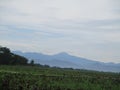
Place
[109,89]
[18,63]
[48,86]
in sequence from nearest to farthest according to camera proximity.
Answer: [48,86] → [109,89] → [18,63]

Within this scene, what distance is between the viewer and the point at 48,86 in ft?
85.6

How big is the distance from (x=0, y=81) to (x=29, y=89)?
2.87 meters

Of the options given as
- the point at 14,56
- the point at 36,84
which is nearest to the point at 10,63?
the point at 14,56

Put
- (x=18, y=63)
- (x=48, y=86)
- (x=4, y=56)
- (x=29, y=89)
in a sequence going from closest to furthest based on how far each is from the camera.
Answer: (x=29, y=89), (x=48, y=86), (x=4, y=56), (x=18, y=63)

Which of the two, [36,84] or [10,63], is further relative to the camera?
[10,63]

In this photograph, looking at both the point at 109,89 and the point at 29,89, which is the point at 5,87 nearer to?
the point at 29,89

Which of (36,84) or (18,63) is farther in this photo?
(18,63)

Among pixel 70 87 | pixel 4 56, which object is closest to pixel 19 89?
pixel 70 87

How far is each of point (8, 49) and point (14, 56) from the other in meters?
2.28

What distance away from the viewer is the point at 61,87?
25922 mm

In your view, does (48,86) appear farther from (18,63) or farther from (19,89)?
(18,63)

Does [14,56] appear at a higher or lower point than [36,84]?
higher

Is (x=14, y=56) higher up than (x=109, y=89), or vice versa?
(x=14, y=56)

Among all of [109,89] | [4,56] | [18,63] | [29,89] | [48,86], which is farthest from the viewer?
[18,63]
